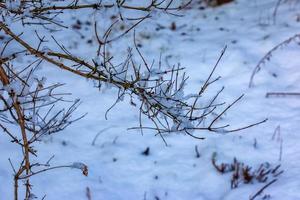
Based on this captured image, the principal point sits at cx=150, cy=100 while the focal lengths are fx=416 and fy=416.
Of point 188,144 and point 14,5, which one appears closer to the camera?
point 14,5

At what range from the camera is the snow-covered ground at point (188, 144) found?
134 inches

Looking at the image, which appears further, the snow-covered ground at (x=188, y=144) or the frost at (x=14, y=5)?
the snow-covered ground at (x=188, y=144)

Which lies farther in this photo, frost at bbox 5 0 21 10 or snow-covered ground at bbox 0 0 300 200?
snow-covered ground at bbox 0 0 300 200

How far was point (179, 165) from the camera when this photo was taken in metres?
3.68

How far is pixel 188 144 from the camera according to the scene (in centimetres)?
393

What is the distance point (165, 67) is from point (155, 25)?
137 centimetres

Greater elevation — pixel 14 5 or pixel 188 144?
pixel 14 5

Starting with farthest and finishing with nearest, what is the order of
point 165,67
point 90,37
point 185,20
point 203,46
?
point 185,20, point 90,37, point 203,46, point 165,67

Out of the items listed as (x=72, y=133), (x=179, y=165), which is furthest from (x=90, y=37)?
(x=179, y=165)

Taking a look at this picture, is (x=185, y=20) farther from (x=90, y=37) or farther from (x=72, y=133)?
(x=72, y=133)

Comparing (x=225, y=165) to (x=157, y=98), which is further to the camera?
(x=225, y=165)

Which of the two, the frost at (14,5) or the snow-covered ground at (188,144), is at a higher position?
the frost at (14,5)

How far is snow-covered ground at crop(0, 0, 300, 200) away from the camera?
3.39 meters

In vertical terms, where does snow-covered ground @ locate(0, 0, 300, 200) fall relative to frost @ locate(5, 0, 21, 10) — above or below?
below
